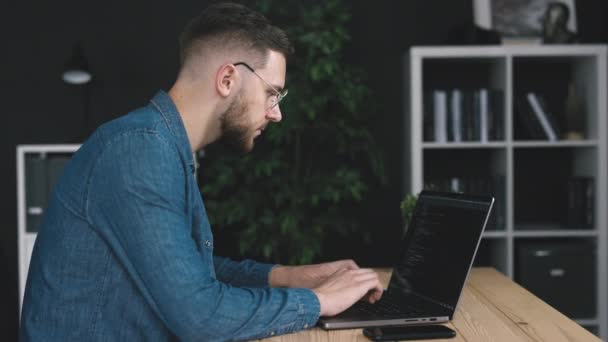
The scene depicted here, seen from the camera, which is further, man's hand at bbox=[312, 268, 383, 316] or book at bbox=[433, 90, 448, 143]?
book at bbox=[433, 90, 448, 143]

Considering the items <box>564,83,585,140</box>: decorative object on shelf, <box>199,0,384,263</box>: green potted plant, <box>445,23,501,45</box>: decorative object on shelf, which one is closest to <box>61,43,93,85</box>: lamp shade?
<box>199,0,384,263</box>: green potted plant

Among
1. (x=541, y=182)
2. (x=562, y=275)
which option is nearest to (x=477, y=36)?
(x=541, y=182)

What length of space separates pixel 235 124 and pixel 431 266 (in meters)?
0.60

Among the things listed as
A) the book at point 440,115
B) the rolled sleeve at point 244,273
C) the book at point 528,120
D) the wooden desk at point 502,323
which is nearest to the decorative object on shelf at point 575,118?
the book at point 528,120

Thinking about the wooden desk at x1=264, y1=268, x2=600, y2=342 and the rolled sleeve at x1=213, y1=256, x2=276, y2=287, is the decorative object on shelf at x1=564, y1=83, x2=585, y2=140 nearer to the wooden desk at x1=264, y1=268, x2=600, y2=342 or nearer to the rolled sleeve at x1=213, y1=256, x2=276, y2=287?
the wooden desk at x1=264, y1=268, x2=600, y2=342

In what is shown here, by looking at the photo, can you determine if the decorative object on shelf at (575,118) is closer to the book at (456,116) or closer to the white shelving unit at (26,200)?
the book at (456,116)

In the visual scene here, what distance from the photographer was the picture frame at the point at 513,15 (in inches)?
141

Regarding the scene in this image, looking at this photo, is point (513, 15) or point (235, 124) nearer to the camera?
point (235, 124)

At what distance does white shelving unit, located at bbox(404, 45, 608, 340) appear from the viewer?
3.41 meters

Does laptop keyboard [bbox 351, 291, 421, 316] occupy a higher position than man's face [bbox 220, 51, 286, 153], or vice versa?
man's face [bbox 220, 51, 286, 153]

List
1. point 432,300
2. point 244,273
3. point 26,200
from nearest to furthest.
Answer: point 432,300 < point 244,273 < point 26,200

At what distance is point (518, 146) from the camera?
11.8 feet

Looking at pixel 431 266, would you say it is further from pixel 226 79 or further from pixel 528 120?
pixel 528 120

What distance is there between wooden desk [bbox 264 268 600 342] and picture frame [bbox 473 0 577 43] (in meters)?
2.25
